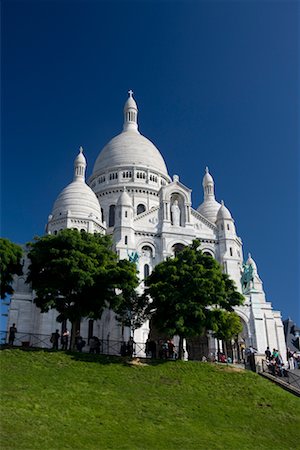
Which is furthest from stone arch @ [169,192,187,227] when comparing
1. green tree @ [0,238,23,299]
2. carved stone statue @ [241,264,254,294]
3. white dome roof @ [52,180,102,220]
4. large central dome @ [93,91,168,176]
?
green tree @ [0,238,23,299]

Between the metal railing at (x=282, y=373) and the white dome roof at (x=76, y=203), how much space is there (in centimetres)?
2717

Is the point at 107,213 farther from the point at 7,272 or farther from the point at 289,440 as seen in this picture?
the point at 289,440

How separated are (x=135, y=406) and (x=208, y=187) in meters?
45.8

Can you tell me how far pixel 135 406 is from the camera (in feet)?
73.2

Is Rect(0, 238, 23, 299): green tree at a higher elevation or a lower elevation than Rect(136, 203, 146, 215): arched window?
lower

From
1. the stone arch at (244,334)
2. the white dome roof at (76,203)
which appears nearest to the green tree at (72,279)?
the stone arch at (244,334)

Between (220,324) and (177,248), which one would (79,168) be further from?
(220,324)

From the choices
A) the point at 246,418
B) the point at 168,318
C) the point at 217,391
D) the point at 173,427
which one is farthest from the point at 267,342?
the point at 173,427

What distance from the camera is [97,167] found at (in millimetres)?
67312

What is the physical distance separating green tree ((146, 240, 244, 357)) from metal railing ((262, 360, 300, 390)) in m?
4.32

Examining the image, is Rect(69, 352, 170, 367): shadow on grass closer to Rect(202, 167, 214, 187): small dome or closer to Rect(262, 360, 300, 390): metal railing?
Rect(262, 360, 300, 390): metal railing

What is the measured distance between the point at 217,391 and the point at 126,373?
4881 millimetres

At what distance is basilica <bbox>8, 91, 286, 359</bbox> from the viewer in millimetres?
45531

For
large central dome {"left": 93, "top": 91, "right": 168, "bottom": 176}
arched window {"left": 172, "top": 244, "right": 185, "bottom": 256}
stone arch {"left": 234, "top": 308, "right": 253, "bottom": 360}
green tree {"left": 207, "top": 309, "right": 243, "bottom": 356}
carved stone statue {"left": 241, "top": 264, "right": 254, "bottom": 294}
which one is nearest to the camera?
green tree {"left": 207, "top": 309, "right": 243, "bottom": 356}
